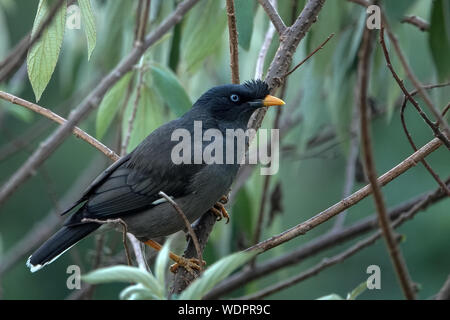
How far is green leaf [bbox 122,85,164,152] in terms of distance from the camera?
395cm

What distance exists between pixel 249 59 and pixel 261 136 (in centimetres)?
69

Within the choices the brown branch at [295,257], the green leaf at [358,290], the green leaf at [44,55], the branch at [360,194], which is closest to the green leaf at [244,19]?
the green leaf at [44,55]

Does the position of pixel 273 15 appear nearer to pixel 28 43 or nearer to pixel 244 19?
pixel 244 19

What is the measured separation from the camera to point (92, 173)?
611 centimetres

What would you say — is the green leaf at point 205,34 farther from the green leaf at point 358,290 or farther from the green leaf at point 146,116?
the green leaf at point 358,290

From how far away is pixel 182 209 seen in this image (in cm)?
350

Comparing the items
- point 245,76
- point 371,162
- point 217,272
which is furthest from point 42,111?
point 245,76

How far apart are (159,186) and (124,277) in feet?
6.41

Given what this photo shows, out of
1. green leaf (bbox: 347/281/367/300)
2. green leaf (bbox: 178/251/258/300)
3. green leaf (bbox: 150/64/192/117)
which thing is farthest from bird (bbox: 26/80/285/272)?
green leaf (bbox: 178/251/258/300)

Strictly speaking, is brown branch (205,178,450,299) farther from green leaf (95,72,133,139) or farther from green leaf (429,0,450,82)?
green leaf (95,72,133,139)

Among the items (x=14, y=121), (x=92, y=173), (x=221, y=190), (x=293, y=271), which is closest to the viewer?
(x=221, y=190)

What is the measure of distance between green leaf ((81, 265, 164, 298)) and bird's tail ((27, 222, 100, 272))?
173 centimetres
